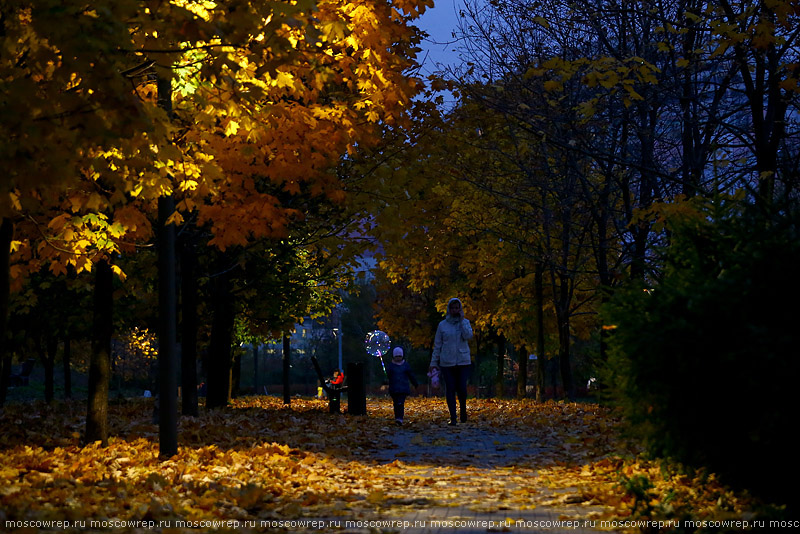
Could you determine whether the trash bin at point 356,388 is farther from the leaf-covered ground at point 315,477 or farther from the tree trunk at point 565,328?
the tree trunk at point 565,328

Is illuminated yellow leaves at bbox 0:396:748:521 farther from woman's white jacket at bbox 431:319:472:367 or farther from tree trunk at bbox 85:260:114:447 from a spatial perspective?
woman's white jacket at bbox 431:319:472:367

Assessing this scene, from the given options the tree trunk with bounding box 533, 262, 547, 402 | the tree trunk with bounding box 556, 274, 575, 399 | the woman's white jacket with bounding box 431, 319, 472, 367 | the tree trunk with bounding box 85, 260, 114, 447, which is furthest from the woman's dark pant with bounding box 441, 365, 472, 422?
the tree trunk with bounding box 533, 262, 547, 402

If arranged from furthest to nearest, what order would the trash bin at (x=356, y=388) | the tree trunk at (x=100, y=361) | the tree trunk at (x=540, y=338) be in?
the tree trunk at (x=540, y=338) < the trash bin at (x=356, y=388) < the tree trunk at (x=100, y=361)

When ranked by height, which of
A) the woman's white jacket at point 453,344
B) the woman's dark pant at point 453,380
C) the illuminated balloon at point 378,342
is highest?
the illuminated balloon at point 378,342

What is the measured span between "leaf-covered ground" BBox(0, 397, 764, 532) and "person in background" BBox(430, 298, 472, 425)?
6.06ft

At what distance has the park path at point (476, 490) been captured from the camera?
5.66m

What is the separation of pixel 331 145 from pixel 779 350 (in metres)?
7.42

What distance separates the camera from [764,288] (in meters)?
4.68

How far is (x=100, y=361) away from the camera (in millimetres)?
9953

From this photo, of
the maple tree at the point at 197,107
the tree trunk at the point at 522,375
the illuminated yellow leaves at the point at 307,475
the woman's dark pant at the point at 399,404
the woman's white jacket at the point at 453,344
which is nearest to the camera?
the maple tree at the point at 197,107

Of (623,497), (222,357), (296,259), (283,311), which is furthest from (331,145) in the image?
(283,311)

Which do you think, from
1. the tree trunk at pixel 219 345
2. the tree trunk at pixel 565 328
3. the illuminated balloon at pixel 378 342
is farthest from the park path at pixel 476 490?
the illuminated balloon at pixel 378 342

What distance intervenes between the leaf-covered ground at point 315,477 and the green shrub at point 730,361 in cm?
30

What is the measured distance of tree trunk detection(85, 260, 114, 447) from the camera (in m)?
9.61
